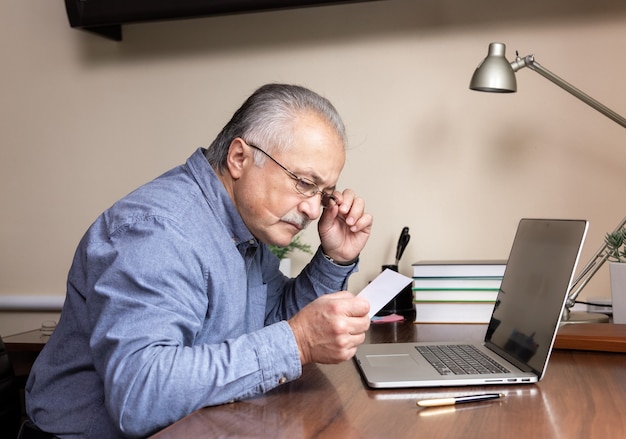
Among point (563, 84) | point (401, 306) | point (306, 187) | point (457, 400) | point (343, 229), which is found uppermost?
point (563, 84)

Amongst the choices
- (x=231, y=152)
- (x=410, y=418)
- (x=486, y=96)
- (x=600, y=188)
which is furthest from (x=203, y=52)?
(x=410, y=418)

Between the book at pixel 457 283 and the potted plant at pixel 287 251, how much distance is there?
405mm

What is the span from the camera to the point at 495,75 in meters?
1.67

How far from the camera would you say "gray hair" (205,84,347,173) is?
1281 millimetres

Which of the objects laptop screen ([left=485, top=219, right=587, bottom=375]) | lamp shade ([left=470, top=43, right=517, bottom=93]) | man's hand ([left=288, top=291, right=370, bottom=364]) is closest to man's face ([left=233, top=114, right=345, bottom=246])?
man's hand ([left=288, top=291, right=370, bottom=364])

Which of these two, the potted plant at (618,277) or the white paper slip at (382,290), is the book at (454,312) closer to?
the potted plant at (618,277)

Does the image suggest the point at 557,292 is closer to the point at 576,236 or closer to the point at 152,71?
the point at 576,236

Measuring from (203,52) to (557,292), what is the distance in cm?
149

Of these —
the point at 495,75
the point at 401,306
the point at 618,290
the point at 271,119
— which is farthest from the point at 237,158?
the point at 618,290

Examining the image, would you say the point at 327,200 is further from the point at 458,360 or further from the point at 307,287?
the point at 458,360

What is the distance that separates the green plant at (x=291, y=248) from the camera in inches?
79.2

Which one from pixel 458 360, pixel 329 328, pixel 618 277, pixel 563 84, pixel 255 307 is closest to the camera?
pixel 329 328

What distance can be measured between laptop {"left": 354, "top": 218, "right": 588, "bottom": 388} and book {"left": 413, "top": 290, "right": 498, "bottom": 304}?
301 mm

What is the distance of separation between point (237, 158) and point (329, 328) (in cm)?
41
